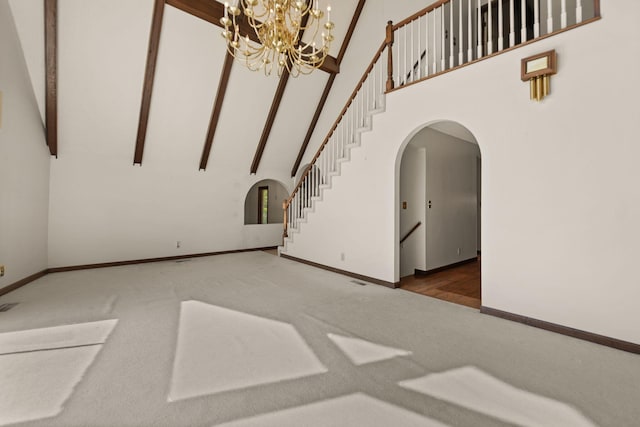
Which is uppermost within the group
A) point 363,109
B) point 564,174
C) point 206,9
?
point 206,9

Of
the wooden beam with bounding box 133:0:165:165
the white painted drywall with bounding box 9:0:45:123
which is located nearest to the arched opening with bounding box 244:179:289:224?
the wooden beam with bounding box 133:0:165:165

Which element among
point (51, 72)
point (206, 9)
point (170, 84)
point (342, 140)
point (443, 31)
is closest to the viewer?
point (443, 31)

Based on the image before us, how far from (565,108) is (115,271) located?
6.88m

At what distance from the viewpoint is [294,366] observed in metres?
2.07

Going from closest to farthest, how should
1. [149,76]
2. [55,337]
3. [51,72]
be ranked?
[55,337] < [51,72] < [149,76]

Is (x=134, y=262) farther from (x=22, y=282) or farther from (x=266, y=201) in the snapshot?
(x=266, y=201)

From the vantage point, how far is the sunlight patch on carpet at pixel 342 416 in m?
1.52

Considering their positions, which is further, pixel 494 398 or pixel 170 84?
pixel 170 84

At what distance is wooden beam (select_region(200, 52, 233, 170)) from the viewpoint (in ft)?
17.2

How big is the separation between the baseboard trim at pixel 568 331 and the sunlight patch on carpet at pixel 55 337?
3944 mm

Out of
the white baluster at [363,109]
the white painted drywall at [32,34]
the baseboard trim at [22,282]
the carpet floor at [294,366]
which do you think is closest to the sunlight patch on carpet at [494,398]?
the carpet floor at [294,366]

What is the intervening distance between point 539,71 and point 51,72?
6.49 metres

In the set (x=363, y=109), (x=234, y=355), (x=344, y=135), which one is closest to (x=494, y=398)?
(x=234, y=355)

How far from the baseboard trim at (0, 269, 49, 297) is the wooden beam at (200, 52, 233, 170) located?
3.40 meters
